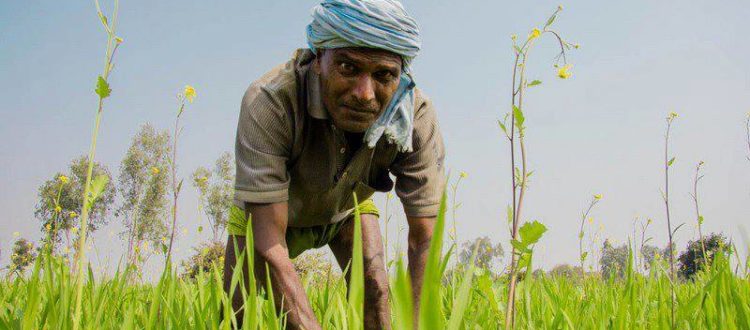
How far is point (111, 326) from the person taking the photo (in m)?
1.68

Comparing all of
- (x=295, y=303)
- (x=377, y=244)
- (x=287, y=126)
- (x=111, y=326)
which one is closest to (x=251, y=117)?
(x=287, y=126)

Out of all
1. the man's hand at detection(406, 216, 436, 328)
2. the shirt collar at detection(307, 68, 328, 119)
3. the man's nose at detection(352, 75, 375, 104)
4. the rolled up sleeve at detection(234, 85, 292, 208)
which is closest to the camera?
the man's nose at detection(352, 75, 375, 104)

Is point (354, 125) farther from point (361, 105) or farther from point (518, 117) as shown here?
point (518, 117)

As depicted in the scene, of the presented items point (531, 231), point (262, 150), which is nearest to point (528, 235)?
point (531, 231)

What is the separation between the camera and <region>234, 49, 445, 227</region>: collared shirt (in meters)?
2.39

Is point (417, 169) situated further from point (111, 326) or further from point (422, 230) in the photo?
point (111, 326)

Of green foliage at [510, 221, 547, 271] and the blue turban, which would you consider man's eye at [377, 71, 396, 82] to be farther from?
green foliage at [510, 221, 547, 271]

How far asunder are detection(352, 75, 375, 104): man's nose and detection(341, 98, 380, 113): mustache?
0.07 ft

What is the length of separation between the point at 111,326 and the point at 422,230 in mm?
1435

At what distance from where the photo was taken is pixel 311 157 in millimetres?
2705

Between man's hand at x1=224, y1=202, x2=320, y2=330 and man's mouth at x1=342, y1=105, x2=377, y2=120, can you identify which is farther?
man's mouth at x1=342, y1=105, x2=377, y2=120

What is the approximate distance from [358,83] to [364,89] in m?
0.04

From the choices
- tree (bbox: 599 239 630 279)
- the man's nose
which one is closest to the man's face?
the man's nose

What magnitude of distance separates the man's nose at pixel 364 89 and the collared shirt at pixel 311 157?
0.29 metres
